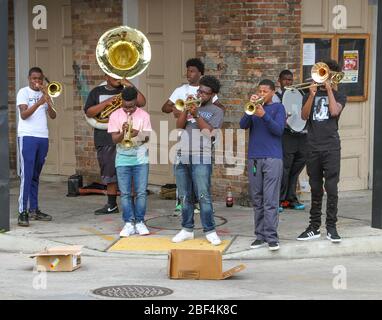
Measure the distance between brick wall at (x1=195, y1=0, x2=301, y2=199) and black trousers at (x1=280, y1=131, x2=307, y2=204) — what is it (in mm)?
638

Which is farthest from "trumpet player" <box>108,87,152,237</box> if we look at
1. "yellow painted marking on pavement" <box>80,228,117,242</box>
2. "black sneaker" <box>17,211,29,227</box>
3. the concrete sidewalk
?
"black sneaker" <box>17,211,29,227</box>

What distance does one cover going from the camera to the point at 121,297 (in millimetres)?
7793

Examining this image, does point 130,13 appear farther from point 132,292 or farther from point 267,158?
point 132,292

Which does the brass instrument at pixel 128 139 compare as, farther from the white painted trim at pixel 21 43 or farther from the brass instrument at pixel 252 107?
the white painted trim at pixel 21 43

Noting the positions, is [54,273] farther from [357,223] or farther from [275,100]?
[357,223]

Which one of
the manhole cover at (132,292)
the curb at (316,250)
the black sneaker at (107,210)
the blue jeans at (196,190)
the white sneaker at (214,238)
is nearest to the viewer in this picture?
the manhole cover at (132,292)

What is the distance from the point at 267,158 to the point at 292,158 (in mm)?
2061

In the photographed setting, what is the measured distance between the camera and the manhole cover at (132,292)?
787 cm

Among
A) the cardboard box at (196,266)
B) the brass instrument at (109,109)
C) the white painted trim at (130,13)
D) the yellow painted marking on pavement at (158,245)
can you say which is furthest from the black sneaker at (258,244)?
the white painted trim at (130,13)

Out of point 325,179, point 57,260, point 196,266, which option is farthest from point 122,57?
point 196,266

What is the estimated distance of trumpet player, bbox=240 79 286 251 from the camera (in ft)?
31.0

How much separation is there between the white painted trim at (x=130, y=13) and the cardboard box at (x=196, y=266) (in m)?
5.49

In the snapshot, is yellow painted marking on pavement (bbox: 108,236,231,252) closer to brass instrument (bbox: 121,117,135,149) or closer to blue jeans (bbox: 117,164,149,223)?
blue jeans (bbox: 117,164,149,223)
